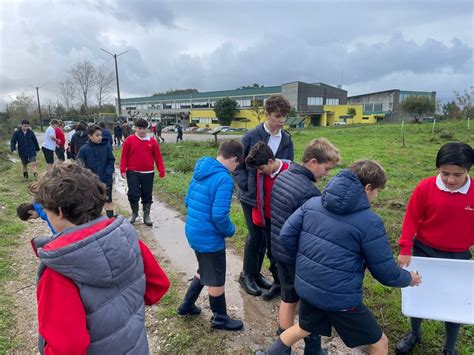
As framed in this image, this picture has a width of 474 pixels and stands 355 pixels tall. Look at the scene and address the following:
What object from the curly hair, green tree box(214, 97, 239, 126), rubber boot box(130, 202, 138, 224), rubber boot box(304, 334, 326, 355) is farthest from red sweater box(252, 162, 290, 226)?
green tree box(214, 97, 239, 126)

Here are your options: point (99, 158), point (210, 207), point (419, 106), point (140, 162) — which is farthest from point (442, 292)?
point (419, 106)

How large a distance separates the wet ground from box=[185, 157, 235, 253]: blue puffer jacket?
0.85 meters

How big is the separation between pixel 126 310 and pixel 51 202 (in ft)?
2.00

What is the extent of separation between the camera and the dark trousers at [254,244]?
350cm

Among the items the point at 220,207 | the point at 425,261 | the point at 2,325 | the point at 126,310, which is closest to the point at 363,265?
the point at 425,261

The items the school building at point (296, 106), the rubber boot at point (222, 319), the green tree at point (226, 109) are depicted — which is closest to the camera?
the rubber boot at point (222, 319)

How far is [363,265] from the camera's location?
6.78ft

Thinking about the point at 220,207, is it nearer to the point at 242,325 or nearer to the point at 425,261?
the point at 242,325

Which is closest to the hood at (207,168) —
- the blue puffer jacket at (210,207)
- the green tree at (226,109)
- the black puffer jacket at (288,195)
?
the blue puffer jacket at (210,207)

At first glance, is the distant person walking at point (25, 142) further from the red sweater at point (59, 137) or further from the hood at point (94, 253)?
the hood at point (94, 253)

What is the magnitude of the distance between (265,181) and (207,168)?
2.14 feet

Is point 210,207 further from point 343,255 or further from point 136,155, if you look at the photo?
point 136,155

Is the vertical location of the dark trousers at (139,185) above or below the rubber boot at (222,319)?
above

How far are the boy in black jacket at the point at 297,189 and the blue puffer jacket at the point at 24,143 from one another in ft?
31.1
